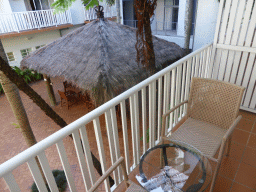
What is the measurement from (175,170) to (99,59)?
4025 mm

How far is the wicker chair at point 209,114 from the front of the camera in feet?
7.28

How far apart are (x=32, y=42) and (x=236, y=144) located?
12.4 metres

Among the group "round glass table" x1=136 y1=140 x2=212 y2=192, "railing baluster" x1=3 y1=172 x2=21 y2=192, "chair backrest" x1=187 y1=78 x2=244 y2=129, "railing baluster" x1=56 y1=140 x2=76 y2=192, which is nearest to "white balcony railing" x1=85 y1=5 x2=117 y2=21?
"chair backrest" x1=187 y1=78 x2=244 y2=129

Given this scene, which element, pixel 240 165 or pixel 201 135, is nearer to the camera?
pixel 201 135

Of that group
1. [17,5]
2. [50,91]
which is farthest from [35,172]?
[17,5]

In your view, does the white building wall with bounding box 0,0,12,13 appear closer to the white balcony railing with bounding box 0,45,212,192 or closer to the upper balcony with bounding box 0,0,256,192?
the upper balcony with bounding box 0,0,256,192

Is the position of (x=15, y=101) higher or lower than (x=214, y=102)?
lower

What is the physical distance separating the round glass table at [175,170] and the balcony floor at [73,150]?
24.0 inches

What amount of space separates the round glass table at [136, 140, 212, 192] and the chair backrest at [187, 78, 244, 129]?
30.8 inches

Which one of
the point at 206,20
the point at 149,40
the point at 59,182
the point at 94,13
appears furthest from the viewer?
the point at 94,13

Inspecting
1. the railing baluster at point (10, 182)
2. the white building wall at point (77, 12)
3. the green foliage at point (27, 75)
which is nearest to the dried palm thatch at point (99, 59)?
the green foliage at point (27, 75)

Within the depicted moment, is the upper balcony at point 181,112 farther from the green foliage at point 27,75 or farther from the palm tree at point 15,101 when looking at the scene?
the green foliage at point 27,75

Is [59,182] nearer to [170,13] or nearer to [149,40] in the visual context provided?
[149,40]

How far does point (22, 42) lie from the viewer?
443 inches
